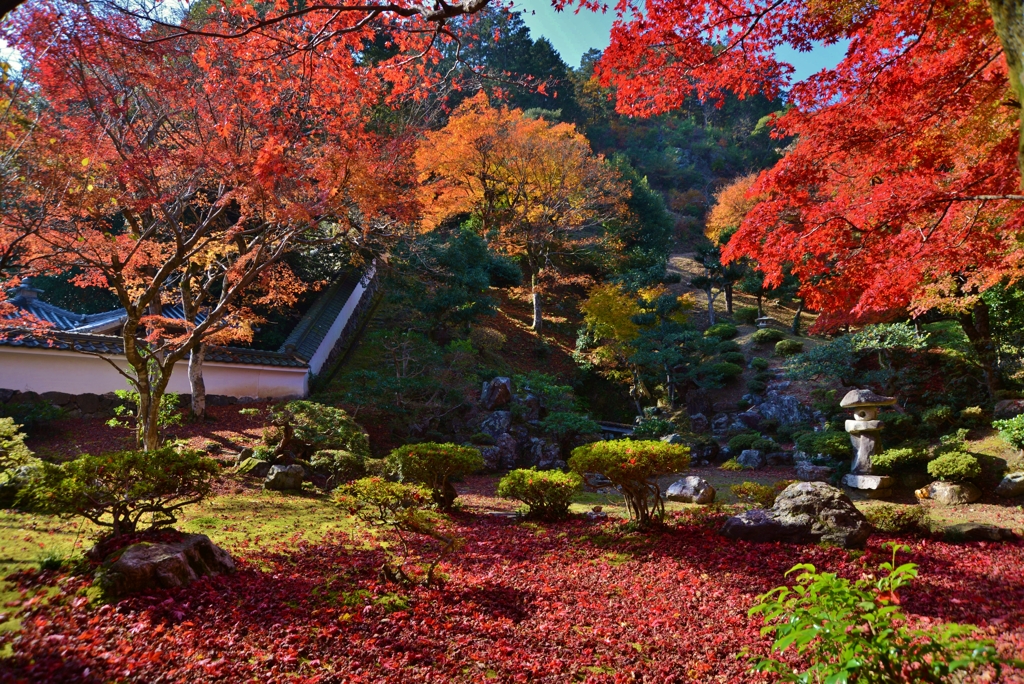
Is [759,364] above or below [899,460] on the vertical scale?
above

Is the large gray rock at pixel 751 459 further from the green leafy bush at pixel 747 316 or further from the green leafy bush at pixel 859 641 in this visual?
the green leafy bush at pixel 747 316

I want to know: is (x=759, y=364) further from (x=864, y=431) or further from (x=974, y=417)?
(x=864, y=431)

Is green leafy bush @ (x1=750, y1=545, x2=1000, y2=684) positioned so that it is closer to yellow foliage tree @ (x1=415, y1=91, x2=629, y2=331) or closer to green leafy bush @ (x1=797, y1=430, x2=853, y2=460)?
green leafy bush @ (x1=797, y1=430, x2=853, y2=460)

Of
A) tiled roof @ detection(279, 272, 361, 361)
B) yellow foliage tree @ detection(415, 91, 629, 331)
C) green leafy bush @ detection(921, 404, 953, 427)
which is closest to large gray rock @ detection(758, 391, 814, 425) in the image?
green leafy bush @ detection(921, 404, 953, 427)

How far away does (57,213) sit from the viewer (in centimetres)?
679

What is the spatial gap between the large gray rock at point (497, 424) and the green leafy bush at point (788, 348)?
1138 centimetres

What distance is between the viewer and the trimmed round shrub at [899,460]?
9.41 m

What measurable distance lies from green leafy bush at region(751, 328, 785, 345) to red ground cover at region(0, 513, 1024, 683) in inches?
605

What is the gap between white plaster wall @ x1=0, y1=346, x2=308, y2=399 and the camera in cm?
1123

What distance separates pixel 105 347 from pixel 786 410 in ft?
54.5

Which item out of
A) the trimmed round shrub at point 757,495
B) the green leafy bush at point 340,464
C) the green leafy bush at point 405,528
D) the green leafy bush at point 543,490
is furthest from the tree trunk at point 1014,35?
the green leafy bush at point 340,464

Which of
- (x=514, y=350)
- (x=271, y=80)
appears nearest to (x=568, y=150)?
(x=514, y=350)

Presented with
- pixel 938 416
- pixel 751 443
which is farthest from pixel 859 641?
pixel 751 443

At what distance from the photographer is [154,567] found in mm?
3893
